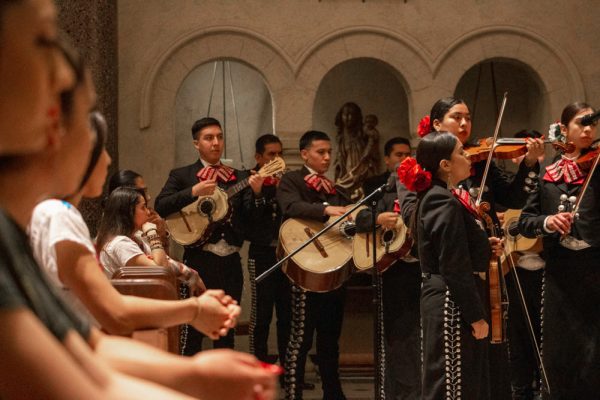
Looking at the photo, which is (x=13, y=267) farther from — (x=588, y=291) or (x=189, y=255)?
(x=189, y=255)

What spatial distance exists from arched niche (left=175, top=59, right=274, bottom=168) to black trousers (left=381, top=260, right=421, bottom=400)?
4.74 meters

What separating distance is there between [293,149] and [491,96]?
A: 308 cm

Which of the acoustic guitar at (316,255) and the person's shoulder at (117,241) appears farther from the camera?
the acoustic guitar at (316,255)

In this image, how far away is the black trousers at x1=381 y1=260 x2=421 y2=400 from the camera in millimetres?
5512

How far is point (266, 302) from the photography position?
6.48 metres

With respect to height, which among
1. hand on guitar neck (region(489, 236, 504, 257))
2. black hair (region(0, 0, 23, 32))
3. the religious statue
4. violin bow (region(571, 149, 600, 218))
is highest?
the religious statue

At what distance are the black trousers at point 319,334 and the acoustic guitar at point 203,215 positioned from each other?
0.78 metres

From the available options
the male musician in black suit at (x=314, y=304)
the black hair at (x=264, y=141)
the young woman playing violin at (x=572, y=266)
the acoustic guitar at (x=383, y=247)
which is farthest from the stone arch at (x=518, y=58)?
the young woman playing violin at (x=572, y=266)

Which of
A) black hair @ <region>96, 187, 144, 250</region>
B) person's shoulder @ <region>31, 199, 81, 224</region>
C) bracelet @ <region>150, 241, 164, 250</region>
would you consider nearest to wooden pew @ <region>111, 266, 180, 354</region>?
person's shoulder @ <region>31, 199, 81, 224</region>

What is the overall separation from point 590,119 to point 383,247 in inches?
64.6

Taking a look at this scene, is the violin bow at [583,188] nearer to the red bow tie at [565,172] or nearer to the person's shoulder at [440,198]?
the red bow tie at [565,172]

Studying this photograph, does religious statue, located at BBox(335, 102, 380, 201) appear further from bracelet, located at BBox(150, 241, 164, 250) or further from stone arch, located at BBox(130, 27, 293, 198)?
bracelet, located at BBox(150, 241, 164, 250)

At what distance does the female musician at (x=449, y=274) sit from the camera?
375 centimetres

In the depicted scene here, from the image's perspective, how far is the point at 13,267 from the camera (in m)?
0.82
